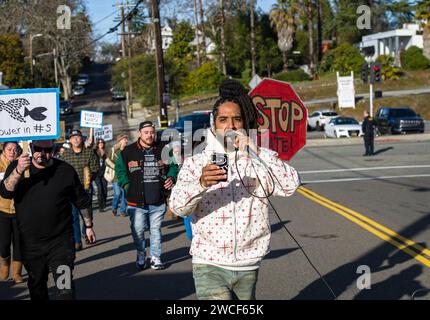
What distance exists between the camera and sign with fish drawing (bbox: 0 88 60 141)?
6996 millimetres

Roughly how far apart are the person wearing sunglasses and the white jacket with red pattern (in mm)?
2073

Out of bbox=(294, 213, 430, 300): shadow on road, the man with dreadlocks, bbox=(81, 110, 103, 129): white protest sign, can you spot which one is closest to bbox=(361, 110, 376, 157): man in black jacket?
bbox=(81, 110, 103, 129): white protest sign

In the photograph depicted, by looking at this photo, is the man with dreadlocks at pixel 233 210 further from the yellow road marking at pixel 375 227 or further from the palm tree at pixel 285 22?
the palm tree at pixel 285 22

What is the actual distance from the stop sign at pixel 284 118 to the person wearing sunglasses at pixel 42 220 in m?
3.24

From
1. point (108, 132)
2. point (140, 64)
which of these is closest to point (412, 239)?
point (108, 132)

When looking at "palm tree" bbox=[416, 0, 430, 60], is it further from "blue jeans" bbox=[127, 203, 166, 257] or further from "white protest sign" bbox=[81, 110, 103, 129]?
"blue jeans" bbox=[127, 203, 166, 257]

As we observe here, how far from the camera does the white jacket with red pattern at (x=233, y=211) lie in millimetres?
4613

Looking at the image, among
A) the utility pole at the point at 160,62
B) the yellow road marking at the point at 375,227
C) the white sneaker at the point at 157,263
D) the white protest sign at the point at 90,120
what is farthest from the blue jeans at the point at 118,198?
the utility pole at the point at 160,62

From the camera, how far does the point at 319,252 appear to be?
10.0 m

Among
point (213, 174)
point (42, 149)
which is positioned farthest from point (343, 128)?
point (213, 174)

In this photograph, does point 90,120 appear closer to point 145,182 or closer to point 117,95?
point 145,182

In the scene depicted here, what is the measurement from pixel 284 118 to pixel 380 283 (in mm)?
2362

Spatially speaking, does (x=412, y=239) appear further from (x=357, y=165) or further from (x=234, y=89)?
→ (x=357, y=165)
